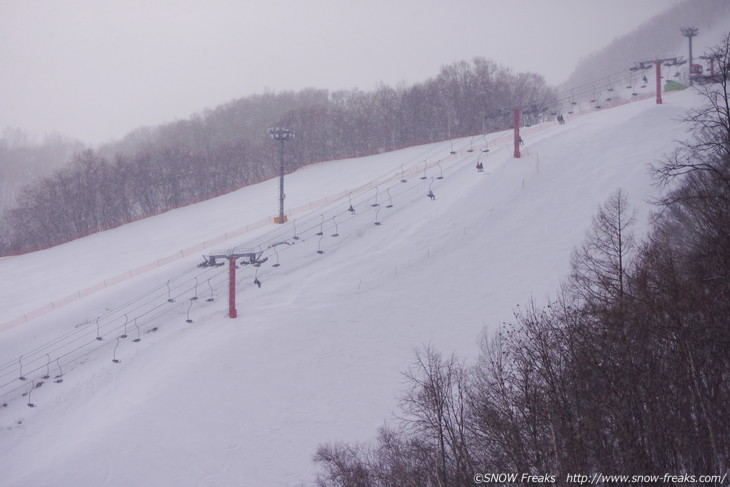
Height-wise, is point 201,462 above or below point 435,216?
below

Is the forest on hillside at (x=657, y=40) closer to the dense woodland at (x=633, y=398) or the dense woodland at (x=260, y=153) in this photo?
the dense woodland at (x=260, y=153)

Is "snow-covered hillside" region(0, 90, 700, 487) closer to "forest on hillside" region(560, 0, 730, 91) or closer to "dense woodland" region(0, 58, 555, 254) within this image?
"dense woodland" region(0, 58, 555, 254)

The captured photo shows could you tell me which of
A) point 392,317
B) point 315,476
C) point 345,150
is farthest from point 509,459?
point 345,150

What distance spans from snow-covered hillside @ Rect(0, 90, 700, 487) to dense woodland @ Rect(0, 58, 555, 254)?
2353 cm

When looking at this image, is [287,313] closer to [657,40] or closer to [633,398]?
[633,398]

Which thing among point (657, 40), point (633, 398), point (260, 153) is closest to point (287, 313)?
point (633, 398)

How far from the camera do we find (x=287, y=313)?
27.4 meters

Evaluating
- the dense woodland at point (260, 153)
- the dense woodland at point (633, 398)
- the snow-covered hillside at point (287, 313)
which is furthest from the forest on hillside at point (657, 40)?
the dense woodland at point (633, 398)

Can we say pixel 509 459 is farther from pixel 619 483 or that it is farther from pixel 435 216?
pixel 435 216

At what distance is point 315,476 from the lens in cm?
1867

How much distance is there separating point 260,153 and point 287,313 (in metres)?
50.6

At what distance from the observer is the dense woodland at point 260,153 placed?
67.9m

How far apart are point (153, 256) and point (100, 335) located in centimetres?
1266

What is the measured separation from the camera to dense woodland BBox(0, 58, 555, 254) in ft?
223
